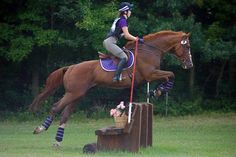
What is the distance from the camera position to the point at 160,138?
17750 millimetres

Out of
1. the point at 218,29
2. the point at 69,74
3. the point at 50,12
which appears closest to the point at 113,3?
the point at 50,12

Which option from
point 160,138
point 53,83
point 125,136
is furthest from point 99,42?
point 125,136

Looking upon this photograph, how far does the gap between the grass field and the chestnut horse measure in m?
1.00

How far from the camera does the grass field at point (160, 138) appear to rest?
13.5 meters

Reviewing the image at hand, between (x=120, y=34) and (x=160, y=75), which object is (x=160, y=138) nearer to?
(x=160, y=75)

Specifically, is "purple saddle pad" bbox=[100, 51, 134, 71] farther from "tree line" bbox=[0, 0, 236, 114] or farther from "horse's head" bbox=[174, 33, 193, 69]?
"tree line" bbox=[0, 0, 236, 114]

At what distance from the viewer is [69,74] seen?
48.4ft

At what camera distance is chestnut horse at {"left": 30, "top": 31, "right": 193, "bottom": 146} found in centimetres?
1442

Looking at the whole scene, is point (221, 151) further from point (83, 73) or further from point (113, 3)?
point (113, 3)

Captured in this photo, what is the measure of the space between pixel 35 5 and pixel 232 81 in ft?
29.6

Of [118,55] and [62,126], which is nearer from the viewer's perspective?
[118,55]

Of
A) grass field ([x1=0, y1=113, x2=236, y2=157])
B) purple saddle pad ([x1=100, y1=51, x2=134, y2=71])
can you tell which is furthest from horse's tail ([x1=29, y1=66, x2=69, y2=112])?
purple saddle pad ([x1=100, y1=51, x2=134, y2=71])

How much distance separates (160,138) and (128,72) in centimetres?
390

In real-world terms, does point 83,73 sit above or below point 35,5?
below
